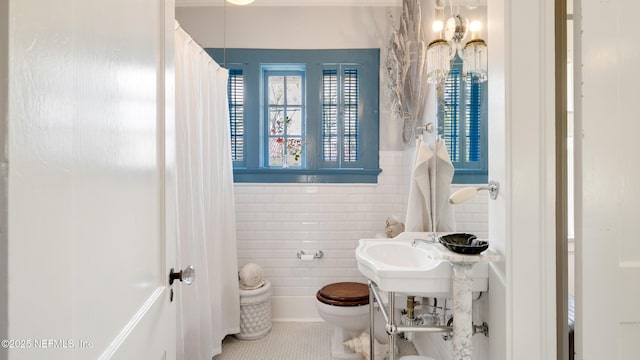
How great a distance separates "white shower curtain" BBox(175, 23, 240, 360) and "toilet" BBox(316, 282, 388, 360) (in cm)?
72

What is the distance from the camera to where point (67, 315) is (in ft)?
1.73

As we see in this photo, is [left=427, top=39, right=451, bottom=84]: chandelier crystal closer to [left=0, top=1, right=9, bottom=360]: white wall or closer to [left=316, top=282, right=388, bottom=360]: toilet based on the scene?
[left=316, top=282, right=388, bottom=360]: toilet

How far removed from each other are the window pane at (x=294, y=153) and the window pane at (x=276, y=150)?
2.5 inches

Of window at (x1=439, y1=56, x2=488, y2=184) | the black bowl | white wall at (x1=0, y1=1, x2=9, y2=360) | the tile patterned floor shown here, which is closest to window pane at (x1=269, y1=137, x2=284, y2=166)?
the tile patterned floor

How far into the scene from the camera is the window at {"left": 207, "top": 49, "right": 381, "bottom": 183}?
2.90 metres

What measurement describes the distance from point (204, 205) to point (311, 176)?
1032 mm

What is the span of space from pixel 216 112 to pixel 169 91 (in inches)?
53.6

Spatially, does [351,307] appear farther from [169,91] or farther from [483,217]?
[169,91]

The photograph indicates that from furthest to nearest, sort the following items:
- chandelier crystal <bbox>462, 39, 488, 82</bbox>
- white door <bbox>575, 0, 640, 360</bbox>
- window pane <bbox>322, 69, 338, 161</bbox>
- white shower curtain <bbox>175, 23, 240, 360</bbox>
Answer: window pane <bbox>322, 69, 338, 161</bbox> → white shower curtain <bbox>175, 23, 240, 360</bbox> → chandelier crystal <bbox>462, 39, 488, 82</bbox> → white door <bbox>575, 0, 640, 360</bbox>

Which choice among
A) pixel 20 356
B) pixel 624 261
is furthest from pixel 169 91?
pixel 624 261

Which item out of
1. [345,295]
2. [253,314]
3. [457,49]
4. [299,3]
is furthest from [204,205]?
[299,3]

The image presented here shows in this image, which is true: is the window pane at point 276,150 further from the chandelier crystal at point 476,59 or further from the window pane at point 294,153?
the chandelier crystal at point 476,59

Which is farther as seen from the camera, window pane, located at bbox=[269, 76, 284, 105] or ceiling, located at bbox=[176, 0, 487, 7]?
window pane, located at bbox=[269, 76, 284, 105]

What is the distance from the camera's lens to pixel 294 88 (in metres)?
3.01
